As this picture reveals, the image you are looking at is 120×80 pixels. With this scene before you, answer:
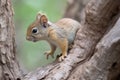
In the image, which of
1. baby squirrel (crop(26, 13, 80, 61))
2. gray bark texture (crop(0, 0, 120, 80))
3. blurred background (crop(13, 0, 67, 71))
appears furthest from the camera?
blurred background (crop(13, 0, 67, 71))

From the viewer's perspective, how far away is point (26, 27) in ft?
18.8

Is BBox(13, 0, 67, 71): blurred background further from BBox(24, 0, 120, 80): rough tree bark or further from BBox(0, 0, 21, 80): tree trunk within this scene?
BBox(0, 0, 21, 80): tree trunk

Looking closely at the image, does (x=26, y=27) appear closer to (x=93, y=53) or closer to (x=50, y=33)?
(x=50, y=33)

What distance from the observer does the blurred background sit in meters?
5.38

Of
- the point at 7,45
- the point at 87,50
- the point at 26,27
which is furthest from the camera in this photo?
the point at 26,27

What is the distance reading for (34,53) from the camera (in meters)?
5.74

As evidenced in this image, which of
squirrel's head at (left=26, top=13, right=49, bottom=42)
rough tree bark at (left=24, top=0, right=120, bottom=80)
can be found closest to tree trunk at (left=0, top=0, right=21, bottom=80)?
rough tree bark at (left=24, top=0, right=120, bottom=80)

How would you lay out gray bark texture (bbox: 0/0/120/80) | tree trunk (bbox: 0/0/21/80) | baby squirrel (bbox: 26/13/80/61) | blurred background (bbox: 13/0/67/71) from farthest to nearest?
blurred background (bbox: 13/0/67/71) < baby squirrel (bbox: 26/13/80/61) < tree trunk (bbox: 0/0/21/80) < gray bark texture (bbox: 0/0/120/80)

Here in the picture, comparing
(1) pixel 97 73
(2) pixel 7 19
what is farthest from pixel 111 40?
(2) pixel 7 19

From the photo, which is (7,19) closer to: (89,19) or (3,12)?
(3,12)

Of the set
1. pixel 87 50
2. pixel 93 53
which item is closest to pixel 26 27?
pixel 87 50

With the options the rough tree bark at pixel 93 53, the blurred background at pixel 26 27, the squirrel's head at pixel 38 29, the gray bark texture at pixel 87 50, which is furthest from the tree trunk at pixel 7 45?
the blurred background at pixel 26 27

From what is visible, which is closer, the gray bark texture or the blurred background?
the gray bark texture

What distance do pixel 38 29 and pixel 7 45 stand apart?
62 centimetres
